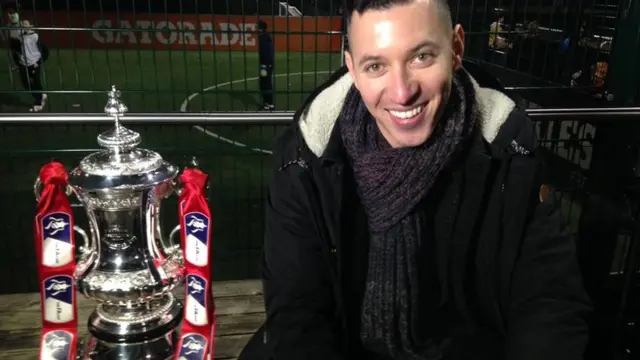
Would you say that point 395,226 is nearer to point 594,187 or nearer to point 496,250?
point 496,250

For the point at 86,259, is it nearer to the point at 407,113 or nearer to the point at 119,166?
the point at 119,166

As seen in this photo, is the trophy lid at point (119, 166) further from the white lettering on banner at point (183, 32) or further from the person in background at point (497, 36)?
the person in background at point (497, 36)

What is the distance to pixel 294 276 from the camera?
1.40 metres

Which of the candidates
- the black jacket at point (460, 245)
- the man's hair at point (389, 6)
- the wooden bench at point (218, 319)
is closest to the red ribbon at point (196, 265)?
the black jacket at point (460, 245)

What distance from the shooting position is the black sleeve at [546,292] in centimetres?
131

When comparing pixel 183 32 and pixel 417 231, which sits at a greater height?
pixel 183 32

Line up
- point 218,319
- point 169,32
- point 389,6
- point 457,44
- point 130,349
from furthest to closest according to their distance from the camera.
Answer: point 169,32 → point 218,319 → point 130,349 → point 457,44 → point 389,6

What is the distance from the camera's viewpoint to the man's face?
116cm

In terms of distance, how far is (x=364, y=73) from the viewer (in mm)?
1248

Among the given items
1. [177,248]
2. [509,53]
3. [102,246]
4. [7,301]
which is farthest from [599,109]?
[7,301]

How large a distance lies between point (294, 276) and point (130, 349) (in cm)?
39

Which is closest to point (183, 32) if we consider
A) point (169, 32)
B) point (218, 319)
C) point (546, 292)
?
point (169, 32)

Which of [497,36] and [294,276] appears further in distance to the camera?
[497,36]

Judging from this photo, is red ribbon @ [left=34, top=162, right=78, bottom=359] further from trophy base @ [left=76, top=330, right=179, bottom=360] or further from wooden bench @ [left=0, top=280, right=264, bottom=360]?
wooden bench @ [left=0, top=280, right=264, bottom=360]
